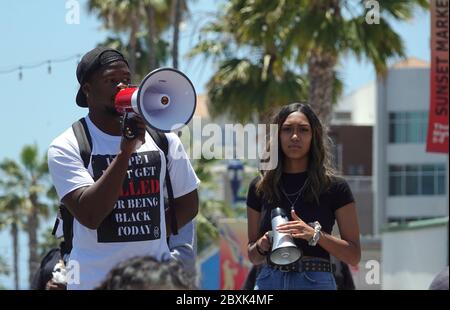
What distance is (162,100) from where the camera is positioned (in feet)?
15.6

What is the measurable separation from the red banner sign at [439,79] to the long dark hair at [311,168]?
15.6 metres

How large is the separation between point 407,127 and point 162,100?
44.8 metres

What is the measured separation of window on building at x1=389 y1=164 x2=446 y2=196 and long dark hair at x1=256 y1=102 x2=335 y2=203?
4286 cm

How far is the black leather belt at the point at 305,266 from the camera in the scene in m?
5.65

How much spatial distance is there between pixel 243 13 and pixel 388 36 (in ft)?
8.22

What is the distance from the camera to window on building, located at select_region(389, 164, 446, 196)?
48406 millimetres

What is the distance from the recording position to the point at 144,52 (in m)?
30.7

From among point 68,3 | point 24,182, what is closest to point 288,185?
point 68,3

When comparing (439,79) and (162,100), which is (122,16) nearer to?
(439,79)

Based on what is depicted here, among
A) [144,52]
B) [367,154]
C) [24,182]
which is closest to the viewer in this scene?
[144,52]

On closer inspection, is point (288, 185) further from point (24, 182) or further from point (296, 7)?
point (24, 182)

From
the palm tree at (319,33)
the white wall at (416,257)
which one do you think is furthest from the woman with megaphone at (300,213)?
the white wall at (416,257)

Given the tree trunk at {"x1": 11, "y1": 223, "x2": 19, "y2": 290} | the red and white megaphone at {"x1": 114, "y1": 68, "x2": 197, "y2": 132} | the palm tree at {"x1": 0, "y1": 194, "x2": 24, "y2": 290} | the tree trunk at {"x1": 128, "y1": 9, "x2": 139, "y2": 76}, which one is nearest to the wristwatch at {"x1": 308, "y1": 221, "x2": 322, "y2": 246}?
the red and white megaphone at {"x1": 114, "y1": 68, "x2": 197, "y2": 132}

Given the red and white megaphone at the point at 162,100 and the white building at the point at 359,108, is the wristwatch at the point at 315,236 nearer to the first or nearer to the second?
the red and white megaphone at the point at 162,100
